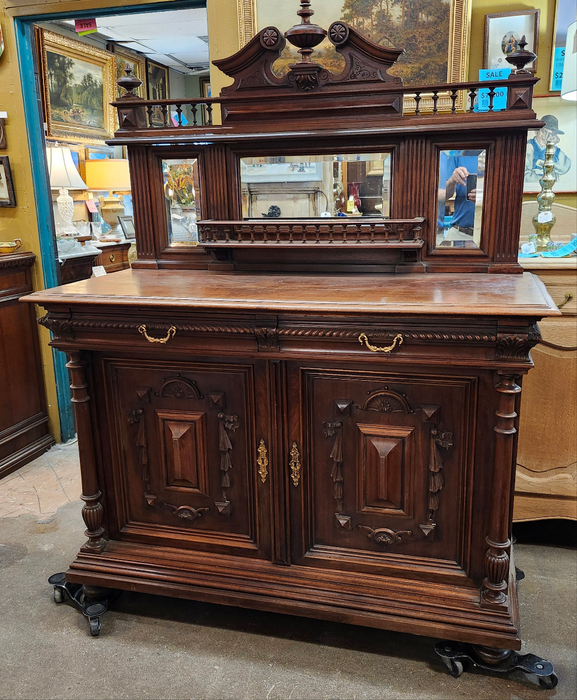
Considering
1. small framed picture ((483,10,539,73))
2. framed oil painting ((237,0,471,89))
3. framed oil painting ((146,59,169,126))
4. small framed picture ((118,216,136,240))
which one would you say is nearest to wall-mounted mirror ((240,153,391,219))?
framed oil painting ((237,0,471,89))

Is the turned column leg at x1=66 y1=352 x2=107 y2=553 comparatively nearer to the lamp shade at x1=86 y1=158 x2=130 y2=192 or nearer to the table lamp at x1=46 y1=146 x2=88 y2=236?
the table lamp at x1=46 y1=146 x2=88 y2=236

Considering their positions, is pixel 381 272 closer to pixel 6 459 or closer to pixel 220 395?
pixel 220 395

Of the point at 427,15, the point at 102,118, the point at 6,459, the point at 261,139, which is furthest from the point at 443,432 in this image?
the point at 102,118

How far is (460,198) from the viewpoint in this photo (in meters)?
2.19

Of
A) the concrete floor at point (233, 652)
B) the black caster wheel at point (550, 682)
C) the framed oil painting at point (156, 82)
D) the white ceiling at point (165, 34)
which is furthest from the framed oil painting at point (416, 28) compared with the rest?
the framed oil painting at point (156, 82)

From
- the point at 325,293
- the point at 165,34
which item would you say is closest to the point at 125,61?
the point at 165,34

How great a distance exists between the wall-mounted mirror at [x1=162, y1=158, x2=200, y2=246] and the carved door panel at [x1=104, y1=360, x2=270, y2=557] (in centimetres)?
66

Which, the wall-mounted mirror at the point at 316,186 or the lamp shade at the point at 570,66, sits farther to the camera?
the lamp shade at the point at 570,66

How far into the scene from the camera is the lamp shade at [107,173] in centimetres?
530

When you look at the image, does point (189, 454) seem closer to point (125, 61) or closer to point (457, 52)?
point (457, 52)

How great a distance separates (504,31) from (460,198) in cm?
93

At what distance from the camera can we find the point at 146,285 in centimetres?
210

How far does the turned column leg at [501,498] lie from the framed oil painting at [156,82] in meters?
5.46

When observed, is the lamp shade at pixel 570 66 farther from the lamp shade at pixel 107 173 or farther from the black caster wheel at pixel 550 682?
the lamp shade at pixel 107 173
